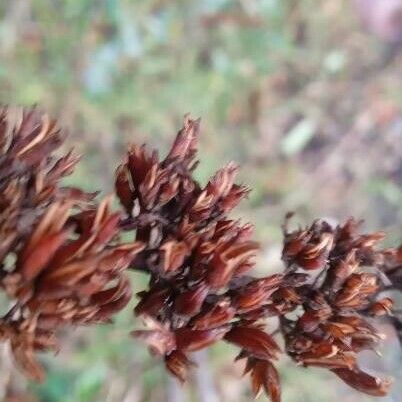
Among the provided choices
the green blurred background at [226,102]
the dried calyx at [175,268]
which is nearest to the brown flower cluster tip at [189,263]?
the dried calyx at [175,268]

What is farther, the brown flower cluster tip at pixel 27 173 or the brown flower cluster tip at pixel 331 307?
the brown flower cluster tip at pixel 331 307

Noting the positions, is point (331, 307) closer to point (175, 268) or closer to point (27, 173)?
point (175, 268)

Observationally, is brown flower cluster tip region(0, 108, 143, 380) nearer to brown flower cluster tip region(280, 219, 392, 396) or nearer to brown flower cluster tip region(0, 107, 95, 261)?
brown flower cluster tip region(0, 107, 95, 261)

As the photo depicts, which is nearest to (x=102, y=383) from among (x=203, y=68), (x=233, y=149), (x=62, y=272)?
(x=233, y=149)

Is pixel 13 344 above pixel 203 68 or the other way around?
the other way around

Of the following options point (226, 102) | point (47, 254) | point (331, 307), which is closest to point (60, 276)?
point (47, 254)

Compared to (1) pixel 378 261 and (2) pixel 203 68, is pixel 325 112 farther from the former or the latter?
(1) pixel 378 261

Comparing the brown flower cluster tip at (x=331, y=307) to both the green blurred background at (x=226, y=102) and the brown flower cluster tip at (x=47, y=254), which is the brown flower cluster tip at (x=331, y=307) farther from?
the green blurred background at (x=226, y=102)
